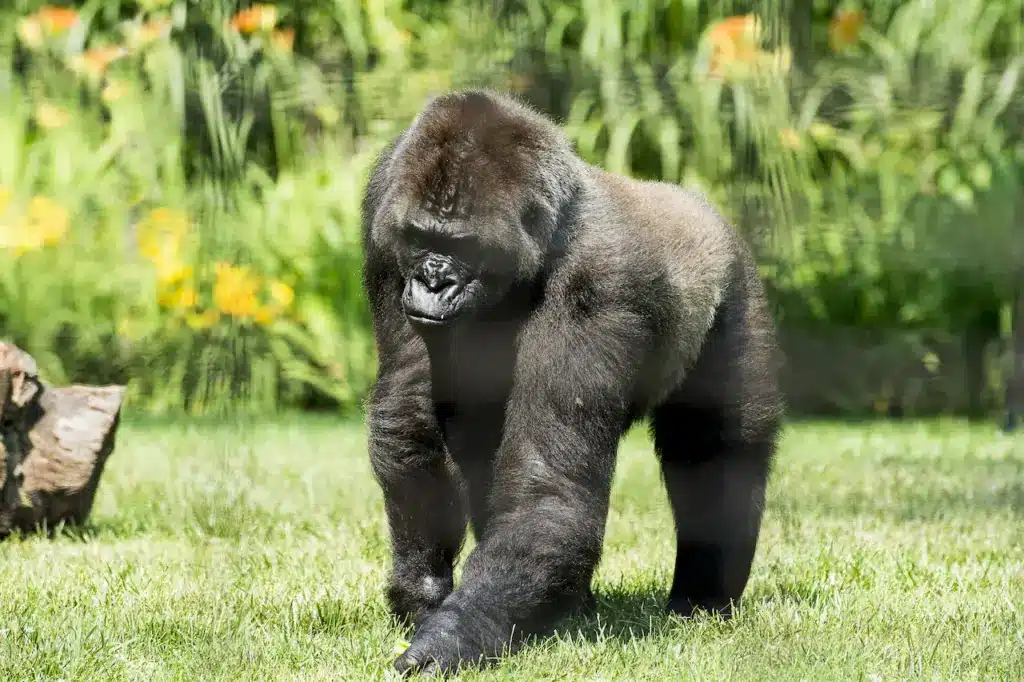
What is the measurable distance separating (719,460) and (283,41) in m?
1.80

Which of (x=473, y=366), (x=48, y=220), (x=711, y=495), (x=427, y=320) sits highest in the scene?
(x=427, y=320)

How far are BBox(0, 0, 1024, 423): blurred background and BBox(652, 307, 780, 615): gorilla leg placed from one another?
270mm

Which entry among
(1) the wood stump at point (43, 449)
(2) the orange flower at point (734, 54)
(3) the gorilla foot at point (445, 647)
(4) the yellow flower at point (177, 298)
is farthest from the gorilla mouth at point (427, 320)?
(4) the yellow flower at point (177, 298)

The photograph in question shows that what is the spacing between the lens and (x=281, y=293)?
6.20 meters

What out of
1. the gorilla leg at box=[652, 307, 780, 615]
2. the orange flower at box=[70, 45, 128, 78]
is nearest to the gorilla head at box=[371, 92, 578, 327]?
the gorilla leg at box=[652, 307, 780, 615]

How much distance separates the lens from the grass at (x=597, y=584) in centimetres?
242

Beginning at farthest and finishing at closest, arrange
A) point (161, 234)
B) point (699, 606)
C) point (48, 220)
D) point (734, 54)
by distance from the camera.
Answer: point (48, 220) < point (161, 234) < point (734, 54) < point (699, 606)

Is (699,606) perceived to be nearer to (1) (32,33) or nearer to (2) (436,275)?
(2) (436,275)

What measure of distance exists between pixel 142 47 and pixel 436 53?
2541 millimetres

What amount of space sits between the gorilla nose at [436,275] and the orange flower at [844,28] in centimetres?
129

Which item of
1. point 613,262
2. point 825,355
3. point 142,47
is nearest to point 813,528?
point 825,355

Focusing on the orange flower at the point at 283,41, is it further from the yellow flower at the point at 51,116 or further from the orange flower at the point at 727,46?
the yellow flower at the point at 51,116

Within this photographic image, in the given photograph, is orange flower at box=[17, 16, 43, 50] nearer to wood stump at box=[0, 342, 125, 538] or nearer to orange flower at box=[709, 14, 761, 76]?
wood stump at box=[0, 342, 125, 538]

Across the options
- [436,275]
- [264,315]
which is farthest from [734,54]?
[264,315]
